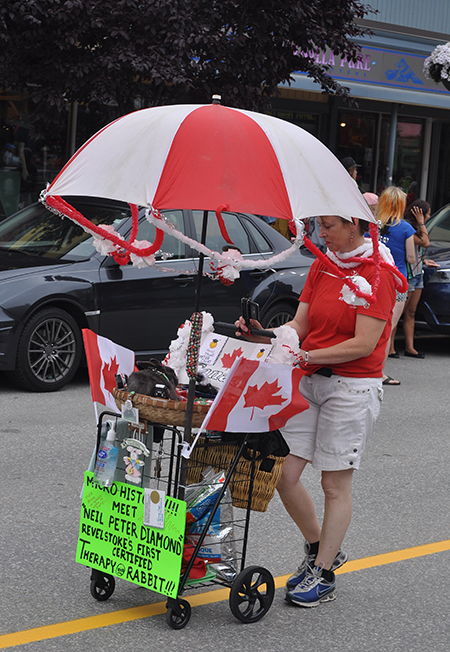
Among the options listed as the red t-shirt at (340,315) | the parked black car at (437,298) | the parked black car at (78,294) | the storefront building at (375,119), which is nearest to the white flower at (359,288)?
the red t-shirt at (340,315)

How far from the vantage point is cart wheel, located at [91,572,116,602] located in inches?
155

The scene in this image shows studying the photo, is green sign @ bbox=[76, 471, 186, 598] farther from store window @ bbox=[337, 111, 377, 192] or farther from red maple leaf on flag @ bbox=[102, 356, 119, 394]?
store window @ bbox=[337, 111, 377, 192]

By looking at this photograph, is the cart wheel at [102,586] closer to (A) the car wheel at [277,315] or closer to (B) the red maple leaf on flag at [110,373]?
(B) the red maple leaf on flag at [110,373]

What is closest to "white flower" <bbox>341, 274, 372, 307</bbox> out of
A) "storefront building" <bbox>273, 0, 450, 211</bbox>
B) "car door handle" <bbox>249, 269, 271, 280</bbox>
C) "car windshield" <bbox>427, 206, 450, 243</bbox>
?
"car door handle" <bbox>249, 269, 271, 280</bbox>

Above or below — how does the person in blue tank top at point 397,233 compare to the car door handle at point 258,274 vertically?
above

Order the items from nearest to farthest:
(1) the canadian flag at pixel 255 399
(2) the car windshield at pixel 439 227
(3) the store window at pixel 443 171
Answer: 1. (1) the canadian flag at pixel 255 399
2. (2) the car windshield at pixel 439 227
3. (3) the store window at pixel 443 171

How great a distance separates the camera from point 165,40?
1009 centimetres

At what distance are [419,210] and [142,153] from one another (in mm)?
8253

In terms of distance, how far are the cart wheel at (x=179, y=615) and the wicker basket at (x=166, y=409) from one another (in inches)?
29.0

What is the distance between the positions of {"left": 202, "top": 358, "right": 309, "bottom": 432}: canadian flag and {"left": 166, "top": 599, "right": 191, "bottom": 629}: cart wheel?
2.48ft

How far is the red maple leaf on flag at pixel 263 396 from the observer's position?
143 inches

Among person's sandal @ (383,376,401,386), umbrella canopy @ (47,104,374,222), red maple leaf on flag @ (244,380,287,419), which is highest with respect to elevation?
umbrella canopy @ (47,104,374,222)

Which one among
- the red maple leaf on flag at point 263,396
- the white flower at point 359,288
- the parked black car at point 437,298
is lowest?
the parked black car at point 437,298

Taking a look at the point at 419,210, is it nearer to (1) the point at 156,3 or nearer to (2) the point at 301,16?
(2) the point at 301,16
